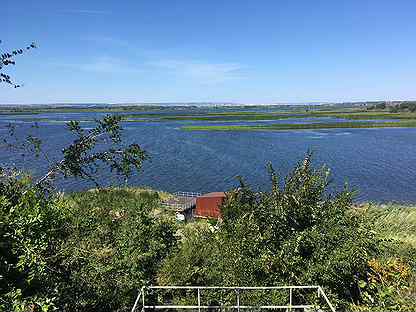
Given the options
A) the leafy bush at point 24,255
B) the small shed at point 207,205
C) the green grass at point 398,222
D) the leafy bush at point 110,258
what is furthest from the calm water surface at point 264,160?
the leafy bush at point 24,255

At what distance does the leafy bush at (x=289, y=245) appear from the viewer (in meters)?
12.9

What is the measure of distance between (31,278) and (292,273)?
28.3ft

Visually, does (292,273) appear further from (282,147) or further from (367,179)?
(282,147)

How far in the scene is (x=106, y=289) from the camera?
42.8ft

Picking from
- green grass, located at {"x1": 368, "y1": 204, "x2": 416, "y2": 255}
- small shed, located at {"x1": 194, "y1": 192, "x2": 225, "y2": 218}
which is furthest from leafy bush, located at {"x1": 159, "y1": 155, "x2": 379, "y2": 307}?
small shed, located at {"x1": 194, "y1": 192, "x2": 225, "y2": 218}

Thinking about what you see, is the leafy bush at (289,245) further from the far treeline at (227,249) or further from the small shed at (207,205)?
the small shed at (207,205)

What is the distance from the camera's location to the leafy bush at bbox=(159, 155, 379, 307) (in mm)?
12867

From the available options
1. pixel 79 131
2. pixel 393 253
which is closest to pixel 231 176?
pixel 393 253

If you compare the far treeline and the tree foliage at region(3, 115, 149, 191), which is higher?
the tree foliage at region(3, 115, 149, 191)

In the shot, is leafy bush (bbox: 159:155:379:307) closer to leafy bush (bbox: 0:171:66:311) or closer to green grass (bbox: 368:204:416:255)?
leafy bush (bbox: 0:171:66:311)

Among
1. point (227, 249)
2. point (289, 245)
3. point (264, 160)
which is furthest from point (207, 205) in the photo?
point (264, 160)

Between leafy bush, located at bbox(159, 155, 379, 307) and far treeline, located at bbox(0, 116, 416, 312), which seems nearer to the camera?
far treeline, located at bbox(0, 116, 416, 312)

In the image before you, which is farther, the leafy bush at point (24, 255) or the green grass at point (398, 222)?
the green grass at point (398, 222)

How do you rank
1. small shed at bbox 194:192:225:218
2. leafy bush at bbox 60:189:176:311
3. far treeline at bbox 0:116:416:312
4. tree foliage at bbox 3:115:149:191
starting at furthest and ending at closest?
1. small shed at bbox 194:192:225:218
2. leafy bush at bbox 60:189:176:311
3. far treeline at bbox 0:116:416:312
4. tree foliage at bbox 3:115:149:191
